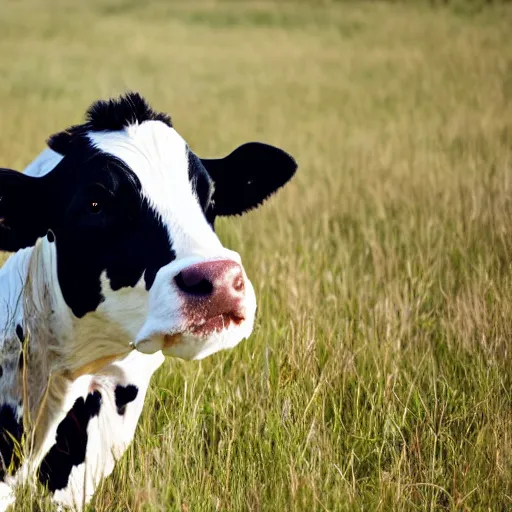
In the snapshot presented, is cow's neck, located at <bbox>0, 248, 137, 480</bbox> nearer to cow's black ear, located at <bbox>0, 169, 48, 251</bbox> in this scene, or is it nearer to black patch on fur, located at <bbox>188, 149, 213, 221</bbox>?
cow's black ear, located at <bbox>0, 169, 48, 251</bbox>

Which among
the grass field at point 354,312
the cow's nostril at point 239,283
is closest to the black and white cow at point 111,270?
the cow's nostril at point 239,283

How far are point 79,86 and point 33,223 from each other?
12.8 meters

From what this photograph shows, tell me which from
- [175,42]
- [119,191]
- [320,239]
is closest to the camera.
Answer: [119,191]

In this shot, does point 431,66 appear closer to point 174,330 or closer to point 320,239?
point 320,239

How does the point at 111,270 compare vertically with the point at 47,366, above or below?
above

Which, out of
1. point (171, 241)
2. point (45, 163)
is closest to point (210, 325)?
point (171, 241)

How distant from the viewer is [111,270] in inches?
110

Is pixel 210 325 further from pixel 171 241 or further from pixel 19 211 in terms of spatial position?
pixel 19 211

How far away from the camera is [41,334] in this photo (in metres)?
3.00

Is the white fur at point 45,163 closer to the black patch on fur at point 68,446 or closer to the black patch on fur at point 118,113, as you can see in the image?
the black patch on fur at point 118,113

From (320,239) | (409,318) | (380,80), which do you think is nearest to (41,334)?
(409,318)

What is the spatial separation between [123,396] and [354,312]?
1.78m

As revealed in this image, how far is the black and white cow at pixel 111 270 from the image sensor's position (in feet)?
8.29

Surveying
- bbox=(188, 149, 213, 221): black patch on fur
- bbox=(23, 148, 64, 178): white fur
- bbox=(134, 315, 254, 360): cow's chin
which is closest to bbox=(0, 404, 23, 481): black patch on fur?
bbox=(134, 315, 254, 360): cow's chin
